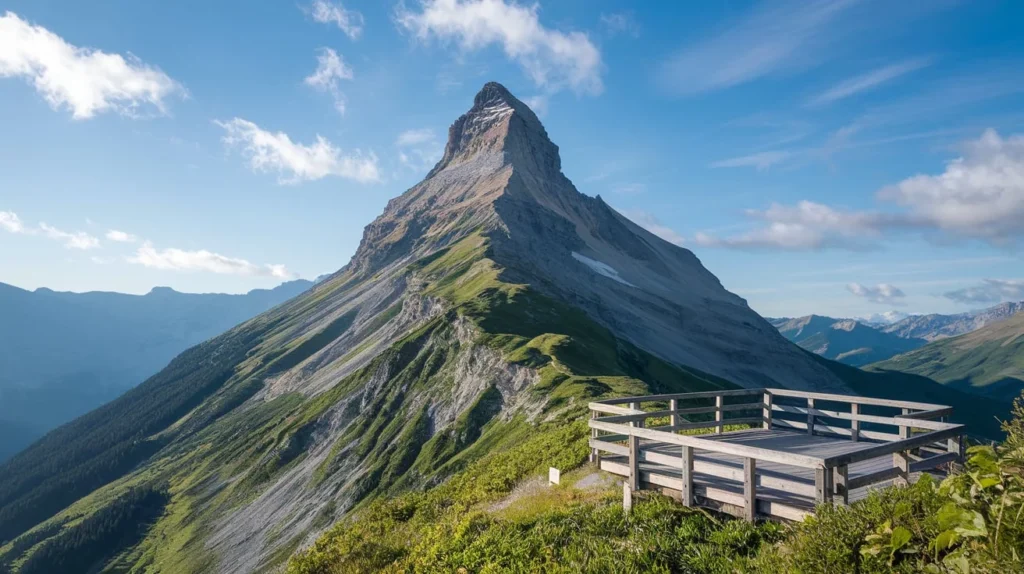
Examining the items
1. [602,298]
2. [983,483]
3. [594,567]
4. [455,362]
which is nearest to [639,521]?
[594,567]

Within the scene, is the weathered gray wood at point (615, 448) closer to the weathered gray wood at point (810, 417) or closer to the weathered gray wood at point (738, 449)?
the weathered gray wood at point (738, 449)

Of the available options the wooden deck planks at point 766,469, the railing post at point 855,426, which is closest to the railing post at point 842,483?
the wooden deck planks at point 766,469

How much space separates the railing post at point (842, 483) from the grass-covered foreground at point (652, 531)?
524 millimetres

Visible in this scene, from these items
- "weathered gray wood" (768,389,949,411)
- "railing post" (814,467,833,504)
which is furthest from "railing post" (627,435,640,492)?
"weathered gray wood" (768,389,949,411)

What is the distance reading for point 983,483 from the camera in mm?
6457

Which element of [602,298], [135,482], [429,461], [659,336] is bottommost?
[135,482]

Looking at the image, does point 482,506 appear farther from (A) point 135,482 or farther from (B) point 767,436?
(A) point 135,482

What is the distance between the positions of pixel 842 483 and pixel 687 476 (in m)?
2.84

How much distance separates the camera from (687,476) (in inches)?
474

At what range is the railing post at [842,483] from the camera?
33.3 feet

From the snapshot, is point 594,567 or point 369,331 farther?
point 369,331

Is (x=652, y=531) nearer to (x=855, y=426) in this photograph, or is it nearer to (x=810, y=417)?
(x=810, y=417)

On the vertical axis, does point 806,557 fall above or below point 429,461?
above

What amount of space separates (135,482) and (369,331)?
80.7 meters
